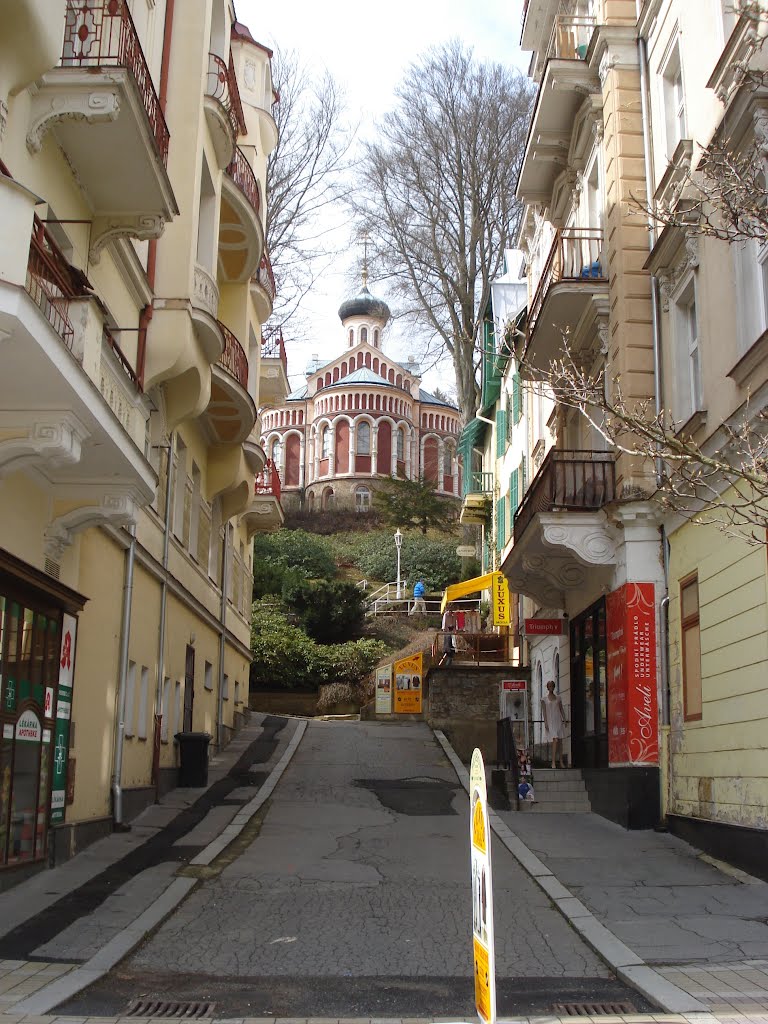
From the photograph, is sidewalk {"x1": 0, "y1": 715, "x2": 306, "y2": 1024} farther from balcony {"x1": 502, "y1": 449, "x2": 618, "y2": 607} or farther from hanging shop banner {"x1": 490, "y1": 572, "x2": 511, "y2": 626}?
hanging shop banner {"x1": 490, "y1": 572, "x2": 511, "y2": 626}

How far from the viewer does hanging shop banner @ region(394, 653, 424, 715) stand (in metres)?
30.4

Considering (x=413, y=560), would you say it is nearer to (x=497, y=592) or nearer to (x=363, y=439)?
(x=363, y=439)

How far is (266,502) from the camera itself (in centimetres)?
2669

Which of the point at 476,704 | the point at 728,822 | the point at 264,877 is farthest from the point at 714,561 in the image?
the point at 476,704

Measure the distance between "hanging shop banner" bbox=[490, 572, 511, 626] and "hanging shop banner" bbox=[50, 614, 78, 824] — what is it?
56.9 ft

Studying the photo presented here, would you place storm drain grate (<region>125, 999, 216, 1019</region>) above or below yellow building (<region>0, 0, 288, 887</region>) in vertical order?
below

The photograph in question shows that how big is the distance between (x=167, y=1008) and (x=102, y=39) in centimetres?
852

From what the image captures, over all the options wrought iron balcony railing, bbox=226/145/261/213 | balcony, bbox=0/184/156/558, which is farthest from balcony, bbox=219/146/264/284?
balcony, bbox=0/184/156/558

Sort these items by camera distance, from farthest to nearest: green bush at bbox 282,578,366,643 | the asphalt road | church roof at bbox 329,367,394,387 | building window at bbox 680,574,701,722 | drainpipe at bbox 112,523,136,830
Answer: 1. church roof at bbox 329,367,394,387
2. green bush at bbox 282,578,366,643
3. drainpipe at bbox 112,523,136,830
4. building window at bbox 680,574,701,722
5. the asphalt road

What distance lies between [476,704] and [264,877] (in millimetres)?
15018

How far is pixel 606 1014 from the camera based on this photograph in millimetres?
6660

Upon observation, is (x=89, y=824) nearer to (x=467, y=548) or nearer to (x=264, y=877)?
(x=264, y=877)

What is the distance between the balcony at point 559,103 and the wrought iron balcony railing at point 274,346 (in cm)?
756

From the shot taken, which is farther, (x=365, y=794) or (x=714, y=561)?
(x=365, y=794)
